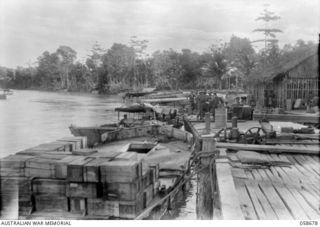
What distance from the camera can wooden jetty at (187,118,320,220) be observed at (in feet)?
16.5

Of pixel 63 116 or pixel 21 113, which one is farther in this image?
pixel 21 113

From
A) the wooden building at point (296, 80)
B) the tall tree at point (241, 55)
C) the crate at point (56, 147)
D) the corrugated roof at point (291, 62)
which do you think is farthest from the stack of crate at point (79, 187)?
the tall tree at point (241, 55)

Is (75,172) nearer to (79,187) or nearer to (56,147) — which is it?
(79,187)

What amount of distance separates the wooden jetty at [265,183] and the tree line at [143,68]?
122ft

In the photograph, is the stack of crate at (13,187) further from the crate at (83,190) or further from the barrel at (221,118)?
the barrel at (221,118)

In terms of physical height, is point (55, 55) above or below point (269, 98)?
above

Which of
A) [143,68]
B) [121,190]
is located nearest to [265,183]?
[121,190]

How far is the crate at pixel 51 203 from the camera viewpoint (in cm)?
573

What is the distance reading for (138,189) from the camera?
5.84 meters

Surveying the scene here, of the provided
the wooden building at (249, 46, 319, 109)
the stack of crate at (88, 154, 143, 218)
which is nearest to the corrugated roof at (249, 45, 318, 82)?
the wooden building at (249, 46, 319, 109)

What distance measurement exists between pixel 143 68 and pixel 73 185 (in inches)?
2879

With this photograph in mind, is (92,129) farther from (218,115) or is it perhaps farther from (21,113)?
(21,113)

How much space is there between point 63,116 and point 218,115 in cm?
2821

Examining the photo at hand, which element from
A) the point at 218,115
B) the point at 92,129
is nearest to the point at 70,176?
the point at 218,115
